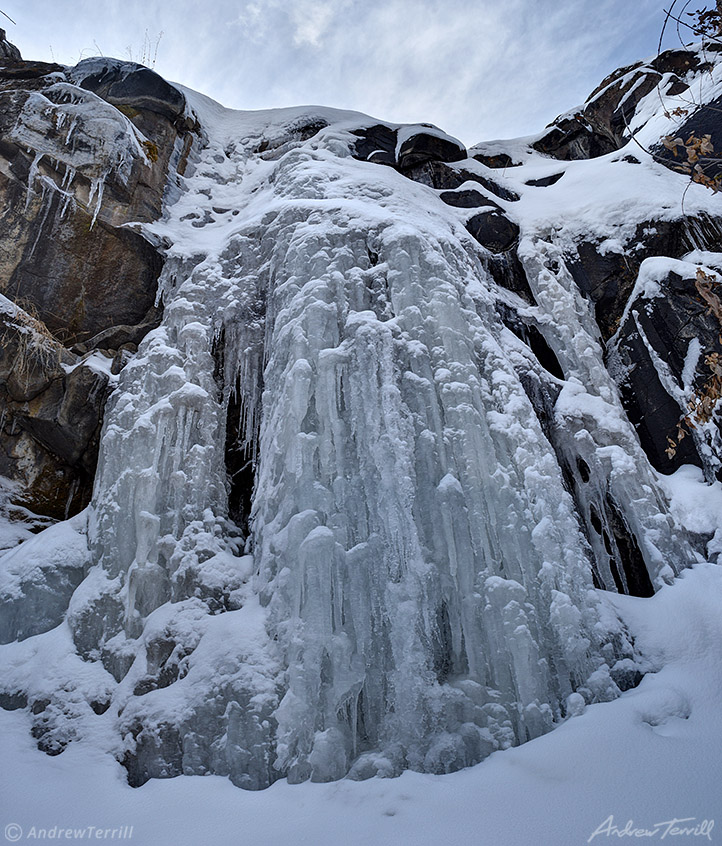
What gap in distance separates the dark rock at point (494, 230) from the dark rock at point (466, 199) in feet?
1.57

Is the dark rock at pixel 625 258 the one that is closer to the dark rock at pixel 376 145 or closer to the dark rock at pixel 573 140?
the dark rock at pixel 376 145

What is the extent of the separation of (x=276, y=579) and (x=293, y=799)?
1.67 m

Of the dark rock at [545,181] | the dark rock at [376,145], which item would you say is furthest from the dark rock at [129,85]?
the dark rock at [545,181]

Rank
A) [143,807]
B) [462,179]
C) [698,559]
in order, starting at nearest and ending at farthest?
[143,807] < [698,559] < [462,179]

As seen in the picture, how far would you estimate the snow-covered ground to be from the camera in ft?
10.5

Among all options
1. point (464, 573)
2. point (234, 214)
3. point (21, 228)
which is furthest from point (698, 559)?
point (21, 228)

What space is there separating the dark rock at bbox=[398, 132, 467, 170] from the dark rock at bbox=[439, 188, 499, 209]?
131 cm

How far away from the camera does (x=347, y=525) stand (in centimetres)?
492

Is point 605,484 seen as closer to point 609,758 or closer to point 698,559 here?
point 698,559

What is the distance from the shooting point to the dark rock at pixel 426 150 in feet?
37.3

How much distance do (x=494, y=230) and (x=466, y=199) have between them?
1.16 metres

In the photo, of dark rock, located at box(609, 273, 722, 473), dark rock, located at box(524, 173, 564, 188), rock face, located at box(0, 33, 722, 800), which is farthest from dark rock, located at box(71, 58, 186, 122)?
dark rock, located at box(609, 273, 722, 473)

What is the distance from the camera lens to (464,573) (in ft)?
15.5

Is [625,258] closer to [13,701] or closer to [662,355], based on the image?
[662,355]
